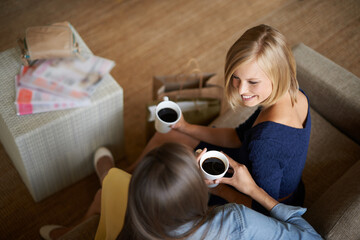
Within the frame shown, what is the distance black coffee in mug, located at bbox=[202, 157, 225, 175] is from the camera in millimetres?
1148

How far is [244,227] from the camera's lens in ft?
3.17

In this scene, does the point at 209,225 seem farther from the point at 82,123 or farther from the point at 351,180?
the point at 82,123

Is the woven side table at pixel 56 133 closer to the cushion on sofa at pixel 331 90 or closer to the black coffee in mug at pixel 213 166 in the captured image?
the black coffee in mug at pixel 213 166

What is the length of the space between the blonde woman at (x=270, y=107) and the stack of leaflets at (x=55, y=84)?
2.00ft

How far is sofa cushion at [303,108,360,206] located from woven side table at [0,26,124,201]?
0.93 metres

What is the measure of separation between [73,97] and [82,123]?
14cm

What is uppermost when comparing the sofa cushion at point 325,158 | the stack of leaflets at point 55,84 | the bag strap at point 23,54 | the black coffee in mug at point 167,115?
the bag strap at point 23,54

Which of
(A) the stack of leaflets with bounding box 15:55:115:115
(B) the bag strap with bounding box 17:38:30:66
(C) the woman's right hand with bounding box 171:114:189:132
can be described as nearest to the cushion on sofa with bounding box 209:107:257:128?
(C) the woman's right hand with bounding box 171:114:189:132

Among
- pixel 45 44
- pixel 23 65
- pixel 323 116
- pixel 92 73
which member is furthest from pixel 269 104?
pixel 23 65

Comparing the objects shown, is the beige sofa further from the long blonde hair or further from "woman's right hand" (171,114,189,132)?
the long blonde hair

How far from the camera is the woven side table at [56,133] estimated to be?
4.48ft

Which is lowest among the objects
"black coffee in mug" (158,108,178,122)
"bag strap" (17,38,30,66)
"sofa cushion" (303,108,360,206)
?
"sofa cushion" (303,108,360,206)

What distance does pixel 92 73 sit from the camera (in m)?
1.51

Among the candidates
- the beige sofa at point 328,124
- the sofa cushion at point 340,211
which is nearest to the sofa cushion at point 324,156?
the beige sofa at point 328,124
